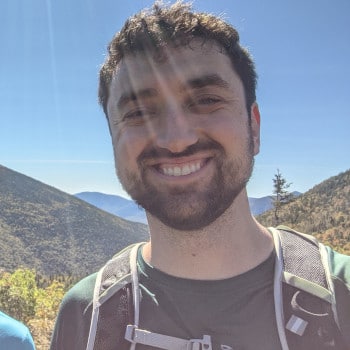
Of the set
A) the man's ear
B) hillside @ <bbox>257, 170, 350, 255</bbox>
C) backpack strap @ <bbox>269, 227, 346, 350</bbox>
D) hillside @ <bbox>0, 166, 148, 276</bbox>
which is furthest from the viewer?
hillside @ <bbox>0, 166, 148, 276</bbox>

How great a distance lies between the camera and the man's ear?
243cm

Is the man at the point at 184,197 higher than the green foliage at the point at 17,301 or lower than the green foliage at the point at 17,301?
higher

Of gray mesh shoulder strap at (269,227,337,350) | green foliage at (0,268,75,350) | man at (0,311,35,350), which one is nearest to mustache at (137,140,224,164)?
gray mesh shoulder strap at (269,227,337,350)

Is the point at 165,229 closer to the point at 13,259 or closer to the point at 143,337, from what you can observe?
the point at 143,337

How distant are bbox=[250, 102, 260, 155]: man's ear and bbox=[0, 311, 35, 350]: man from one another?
1.57m

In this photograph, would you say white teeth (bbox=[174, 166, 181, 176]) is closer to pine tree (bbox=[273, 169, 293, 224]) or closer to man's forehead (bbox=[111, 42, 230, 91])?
man's forehead (bbox=[111, 42, 230, 91])

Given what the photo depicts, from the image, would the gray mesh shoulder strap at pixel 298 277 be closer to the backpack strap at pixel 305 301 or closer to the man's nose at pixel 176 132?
the backpack strap at pixel 305 301

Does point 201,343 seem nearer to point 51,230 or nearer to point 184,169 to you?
point 184,169

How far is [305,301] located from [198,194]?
0.68m

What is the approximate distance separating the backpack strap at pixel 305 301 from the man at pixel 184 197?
0.23 ft

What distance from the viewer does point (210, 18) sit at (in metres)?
2.35

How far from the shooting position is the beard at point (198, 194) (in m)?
2.07

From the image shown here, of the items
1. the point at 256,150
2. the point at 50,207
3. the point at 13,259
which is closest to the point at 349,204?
the point at 256,150

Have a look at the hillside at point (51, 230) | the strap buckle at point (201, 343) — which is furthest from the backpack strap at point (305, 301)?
the hillside at point (51, 230)
